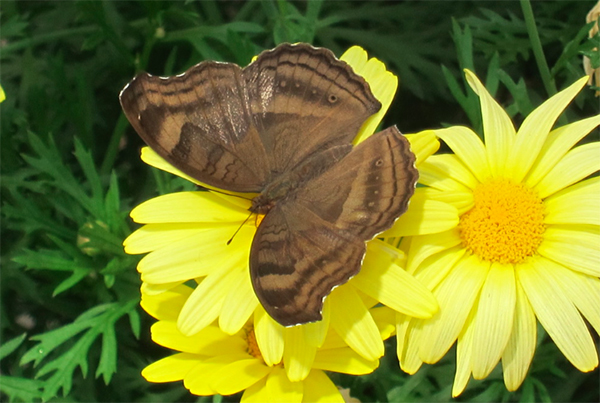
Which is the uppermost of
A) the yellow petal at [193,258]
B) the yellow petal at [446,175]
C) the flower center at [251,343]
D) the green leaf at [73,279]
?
the yellow petal at [446,175]

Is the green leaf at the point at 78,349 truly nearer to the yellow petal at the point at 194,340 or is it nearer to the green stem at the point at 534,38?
the yellow petal at the point at 194,340

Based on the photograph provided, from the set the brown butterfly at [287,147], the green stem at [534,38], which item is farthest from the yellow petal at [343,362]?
the green stem at [534,38]

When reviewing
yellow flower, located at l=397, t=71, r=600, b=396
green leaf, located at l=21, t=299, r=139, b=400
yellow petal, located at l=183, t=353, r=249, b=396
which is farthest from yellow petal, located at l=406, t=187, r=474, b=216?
green leaf, located at l=21, t=299, r=139, b=400

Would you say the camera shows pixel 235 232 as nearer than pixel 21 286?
Yes

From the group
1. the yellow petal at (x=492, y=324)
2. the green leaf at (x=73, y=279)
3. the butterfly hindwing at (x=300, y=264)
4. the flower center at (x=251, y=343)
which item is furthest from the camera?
the green leaf at (x=73, y=279)

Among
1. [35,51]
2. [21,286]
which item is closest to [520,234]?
[21,286]

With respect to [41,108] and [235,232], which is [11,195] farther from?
[235,232]
